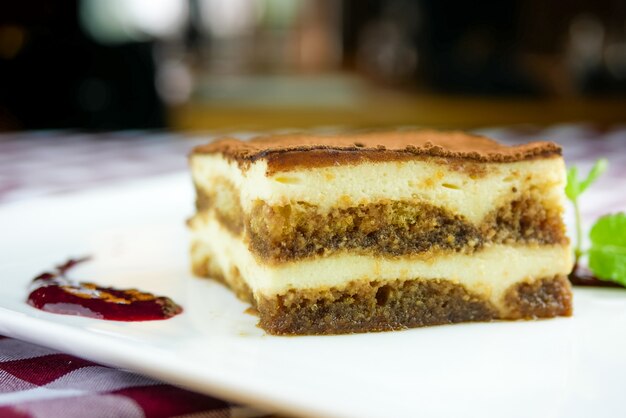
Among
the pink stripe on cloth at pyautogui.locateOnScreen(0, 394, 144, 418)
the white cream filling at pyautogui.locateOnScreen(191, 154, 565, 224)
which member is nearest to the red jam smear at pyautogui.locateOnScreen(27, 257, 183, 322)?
the white cream filling at pyautogui.locateOnScreen(191, 154, 565, 224)

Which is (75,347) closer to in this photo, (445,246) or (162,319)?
(162,319)

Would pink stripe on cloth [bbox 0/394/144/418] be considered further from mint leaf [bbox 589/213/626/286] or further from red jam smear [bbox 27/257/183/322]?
mint leaf [bbox 589/213/626/286]

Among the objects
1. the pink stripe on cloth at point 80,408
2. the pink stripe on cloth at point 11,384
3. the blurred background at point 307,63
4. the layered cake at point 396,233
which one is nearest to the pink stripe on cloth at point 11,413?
the pink stripe on cloth at point 80,408

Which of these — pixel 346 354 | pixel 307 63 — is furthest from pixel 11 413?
pixel 307 63

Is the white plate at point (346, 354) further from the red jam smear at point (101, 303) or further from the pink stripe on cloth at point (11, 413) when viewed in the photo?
the pink stripe on cloth at point (11, 413)


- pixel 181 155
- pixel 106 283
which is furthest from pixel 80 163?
pixel 106 283

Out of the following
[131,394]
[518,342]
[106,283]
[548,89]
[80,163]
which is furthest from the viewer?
[548,89]
